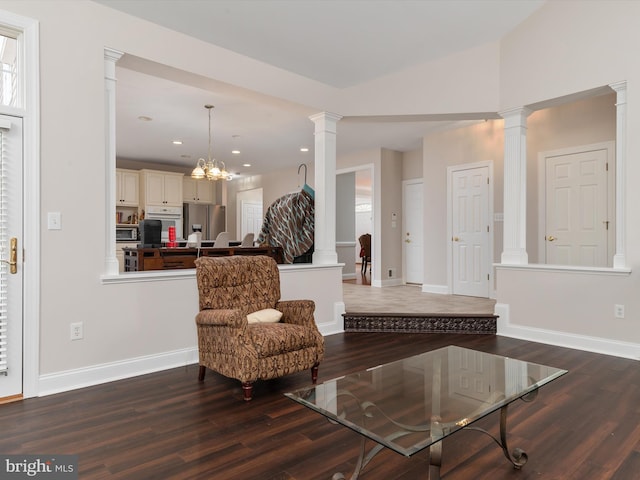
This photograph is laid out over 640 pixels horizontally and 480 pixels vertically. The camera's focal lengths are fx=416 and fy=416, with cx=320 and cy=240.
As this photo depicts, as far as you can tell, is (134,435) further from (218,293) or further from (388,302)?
(388,302)

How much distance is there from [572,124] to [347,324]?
3791 mm

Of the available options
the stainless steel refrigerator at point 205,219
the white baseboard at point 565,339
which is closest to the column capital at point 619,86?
the white baseboard at point 565,339

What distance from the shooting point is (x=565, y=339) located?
4.13 m

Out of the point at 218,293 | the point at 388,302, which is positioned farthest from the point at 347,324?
the point at 218,293

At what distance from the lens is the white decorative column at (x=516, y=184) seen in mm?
4547

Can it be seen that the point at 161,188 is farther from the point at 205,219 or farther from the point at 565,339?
the point at 565,339

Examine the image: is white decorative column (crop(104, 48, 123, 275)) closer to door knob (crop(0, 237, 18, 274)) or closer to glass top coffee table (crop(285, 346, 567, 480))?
door knob (crop(0, 237, 18, 274))

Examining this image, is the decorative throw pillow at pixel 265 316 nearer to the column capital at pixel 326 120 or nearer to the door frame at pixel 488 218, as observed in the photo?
the column capital at pixel 326 120

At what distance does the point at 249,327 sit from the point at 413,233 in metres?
5.53

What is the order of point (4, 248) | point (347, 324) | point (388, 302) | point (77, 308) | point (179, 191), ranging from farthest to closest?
point (179, 191)
point (388, 302)
point (347, 324)
point (77, 308)
point (4, 248)

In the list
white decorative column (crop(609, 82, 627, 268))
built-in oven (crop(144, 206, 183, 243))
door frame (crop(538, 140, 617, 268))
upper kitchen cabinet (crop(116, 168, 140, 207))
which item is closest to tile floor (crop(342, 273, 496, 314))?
door frame (crop(538, 140, 617, 268))

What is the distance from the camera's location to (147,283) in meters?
3.34

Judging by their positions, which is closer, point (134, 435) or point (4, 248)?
point (134, 435)

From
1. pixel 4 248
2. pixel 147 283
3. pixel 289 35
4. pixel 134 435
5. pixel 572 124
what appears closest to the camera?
pixel 134 435
